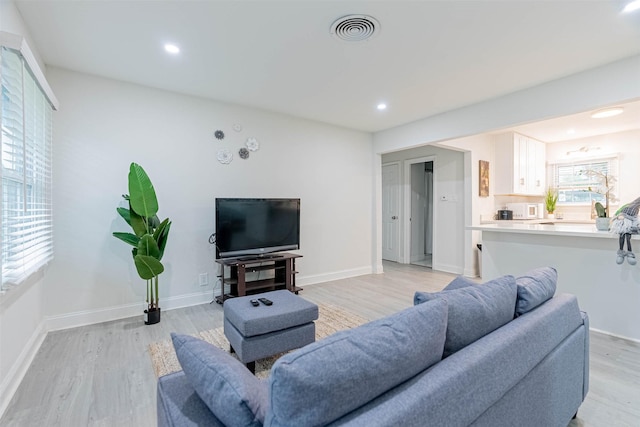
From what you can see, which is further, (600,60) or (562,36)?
(600,60)

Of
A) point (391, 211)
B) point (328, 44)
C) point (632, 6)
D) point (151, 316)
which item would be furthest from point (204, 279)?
point (632, 6)

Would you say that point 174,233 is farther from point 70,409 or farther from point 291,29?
point 291,29

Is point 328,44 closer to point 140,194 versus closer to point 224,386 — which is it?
point 140,194

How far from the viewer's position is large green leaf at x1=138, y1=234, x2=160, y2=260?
9.16 feet

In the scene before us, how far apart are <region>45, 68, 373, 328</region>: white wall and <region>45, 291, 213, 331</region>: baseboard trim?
0.4 inches

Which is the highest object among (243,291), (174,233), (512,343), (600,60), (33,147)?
(600,60)

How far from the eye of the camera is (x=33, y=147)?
232 centimetres

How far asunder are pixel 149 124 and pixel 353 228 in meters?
3.32

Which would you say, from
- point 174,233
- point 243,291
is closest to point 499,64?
point 243,291

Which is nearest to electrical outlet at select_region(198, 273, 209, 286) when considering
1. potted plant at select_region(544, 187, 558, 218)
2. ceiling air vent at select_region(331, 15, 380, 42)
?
ceiling air vent at select_region(331, 15, 380, 42)

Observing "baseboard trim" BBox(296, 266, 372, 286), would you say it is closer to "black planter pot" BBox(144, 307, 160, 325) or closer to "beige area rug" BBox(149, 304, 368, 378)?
"beige area rug" BBox(149, 304, 368, 378)

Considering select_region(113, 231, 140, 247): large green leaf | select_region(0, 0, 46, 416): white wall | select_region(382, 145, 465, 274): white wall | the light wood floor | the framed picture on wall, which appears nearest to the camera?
the light wood floor

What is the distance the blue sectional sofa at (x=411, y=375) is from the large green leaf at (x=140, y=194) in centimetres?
219

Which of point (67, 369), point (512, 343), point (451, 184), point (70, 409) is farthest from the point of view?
point (451, 184)
